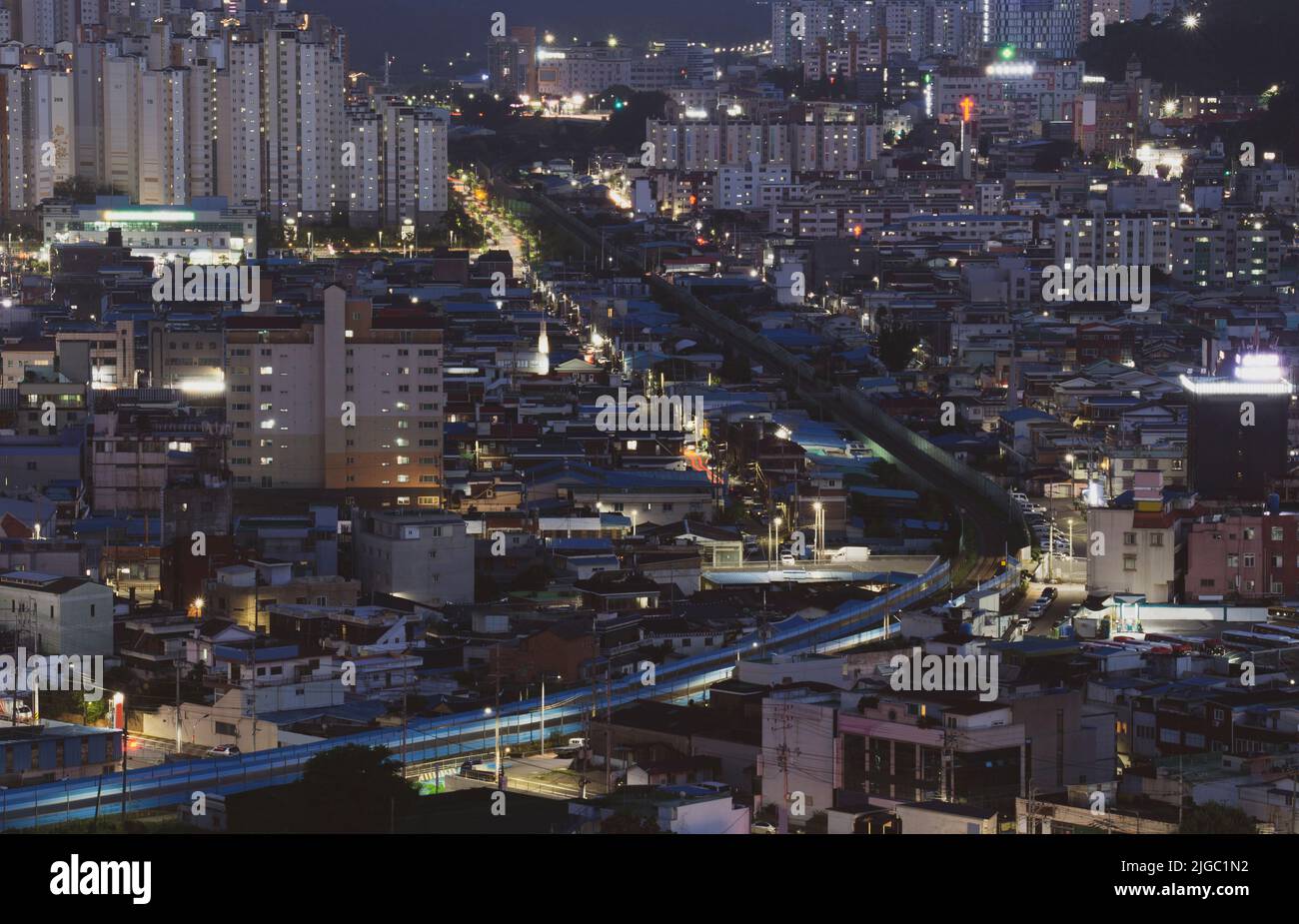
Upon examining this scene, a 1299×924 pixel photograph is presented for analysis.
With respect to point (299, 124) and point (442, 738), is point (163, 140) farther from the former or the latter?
point (442, 738)

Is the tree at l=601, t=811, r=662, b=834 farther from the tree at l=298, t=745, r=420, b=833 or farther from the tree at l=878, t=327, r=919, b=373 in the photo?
the tree at l=878, t=327, r=919, b=373

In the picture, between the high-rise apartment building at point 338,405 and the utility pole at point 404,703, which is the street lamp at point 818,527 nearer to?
the high-rise apartment building at point 338,405

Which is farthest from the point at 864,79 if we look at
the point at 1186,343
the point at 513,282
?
the point at 1186,343

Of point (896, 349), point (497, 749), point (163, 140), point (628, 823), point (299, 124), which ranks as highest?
point (299, 124)

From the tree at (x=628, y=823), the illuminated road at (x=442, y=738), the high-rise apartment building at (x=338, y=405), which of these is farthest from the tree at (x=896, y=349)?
the tree at (x=628, y=823)

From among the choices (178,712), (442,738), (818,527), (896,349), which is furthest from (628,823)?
(896,349)

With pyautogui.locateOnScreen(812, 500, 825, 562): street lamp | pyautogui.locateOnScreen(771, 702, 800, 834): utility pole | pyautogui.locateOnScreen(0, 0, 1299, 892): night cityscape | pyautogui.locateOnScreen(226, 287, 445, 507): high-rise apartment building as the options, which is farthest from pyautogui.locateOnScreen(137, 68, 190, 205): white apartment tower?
pyautogui.locateOnScreen(771, 702, 800, 834): utility pole
